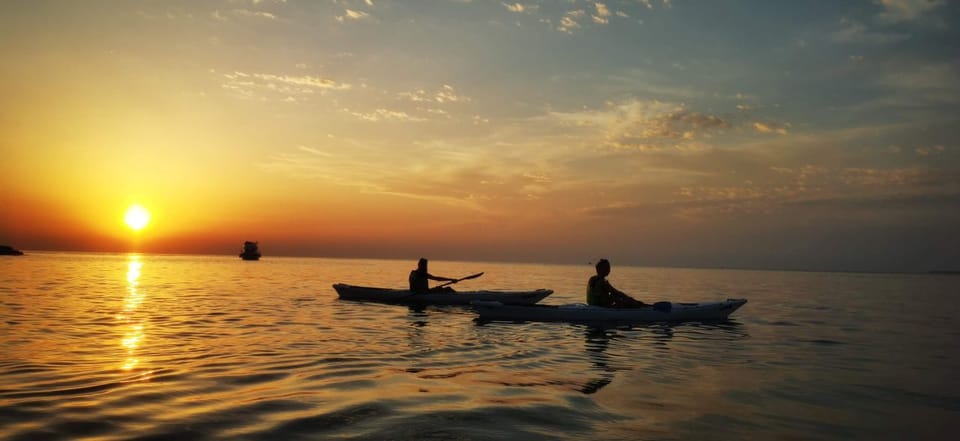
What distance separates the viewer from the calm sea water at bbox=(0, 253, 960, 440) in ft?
24.1

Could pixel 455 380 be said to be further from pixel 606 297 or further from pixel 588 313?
pixel 606 297

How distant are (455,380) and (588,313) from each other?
11.4 metres

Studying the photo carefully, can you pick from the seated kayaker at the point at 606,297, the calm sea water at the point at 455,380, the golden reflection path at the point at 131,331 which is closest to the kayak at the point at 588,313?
the seated kayaker at the point at 606,297

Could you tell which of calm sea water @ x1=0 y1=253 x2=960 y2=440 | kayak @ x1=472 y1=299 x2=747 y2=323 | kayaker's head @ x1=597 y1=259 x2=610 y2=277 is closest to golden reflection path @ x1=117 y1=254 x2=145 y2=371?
calm sea water @ x1=0 y1=253 x2=960 y2=440

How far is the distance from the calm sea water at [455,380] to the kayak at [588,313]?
726 mm

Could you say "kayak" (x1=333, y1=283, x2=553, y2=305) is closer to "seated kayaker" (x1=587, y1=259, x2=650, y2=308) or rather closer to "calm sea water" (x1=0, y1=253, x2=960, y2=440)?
"seated kayaker" (x1=587, y1=259, x2=650, y2=308)

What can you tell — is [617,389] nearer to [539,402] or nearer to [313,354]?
[539,402]

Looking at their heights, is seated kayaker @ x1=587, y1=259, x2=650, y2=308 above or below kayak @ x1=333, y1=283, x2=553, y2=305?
above

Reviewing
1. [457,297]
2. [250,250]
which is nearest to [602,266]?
[457,297]

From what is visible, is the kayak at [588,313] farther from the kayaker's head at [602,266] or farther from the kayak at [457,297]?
the kayak at [457,297]

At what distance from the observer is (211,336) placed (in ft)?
52.2

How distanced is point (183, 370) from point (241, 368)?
40.8 inches

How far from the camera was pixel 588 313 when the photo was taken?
68.4 feet

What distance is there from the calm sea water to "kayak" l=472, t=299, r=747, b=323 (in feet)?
2.38
